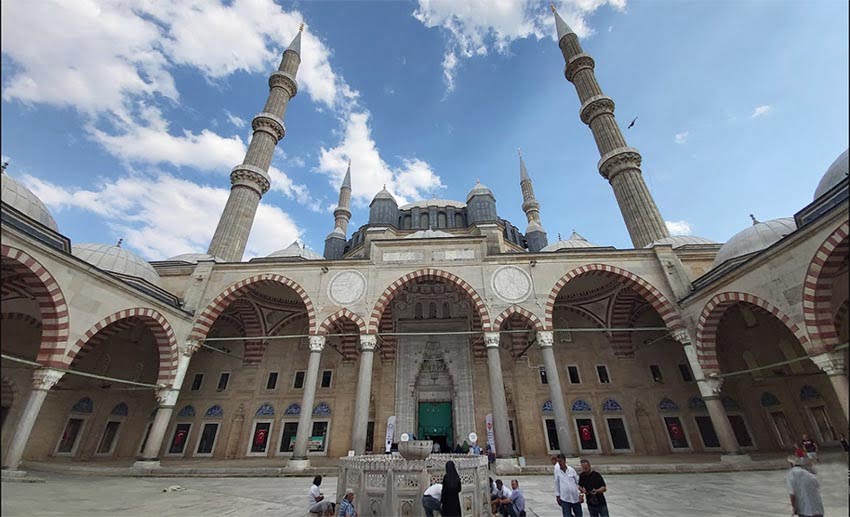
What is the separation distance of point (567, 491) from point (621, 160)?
16.6 m

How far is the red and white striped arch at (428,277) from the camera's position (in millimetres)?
12328

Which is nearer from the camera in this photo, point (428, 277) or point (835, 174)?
point (835, 174)

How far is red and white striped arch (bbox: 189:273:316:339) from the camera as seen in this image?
41.0 feet

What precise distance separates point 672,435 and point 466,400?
296 inches

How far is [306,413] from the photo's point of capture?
37.2 ft

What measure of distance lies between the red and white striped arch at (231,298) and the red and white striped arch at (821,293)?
498 inches

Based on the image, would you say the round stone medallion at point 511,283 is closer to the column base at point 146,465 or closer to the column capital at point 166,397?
the column capital at point 166,397

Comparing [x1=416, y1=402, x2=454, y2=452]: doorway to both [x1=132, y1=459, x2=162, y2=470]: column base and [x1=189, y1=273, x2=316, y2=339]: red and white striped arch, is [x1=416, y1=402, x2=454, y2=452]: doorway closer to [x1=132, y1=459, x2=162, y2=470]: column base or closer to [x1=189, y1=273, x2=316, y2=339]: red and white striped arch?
[x1=189, y1=273, x2=316, y2=339]: red and white striped arch

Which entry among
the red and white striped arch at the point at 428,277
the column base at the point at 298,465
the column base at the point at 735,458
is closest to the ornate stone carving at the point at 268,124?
the red and white striped arch at the point at 428,277

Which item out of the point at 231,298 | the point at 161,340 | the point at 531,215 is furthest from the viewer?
the point at 531,215

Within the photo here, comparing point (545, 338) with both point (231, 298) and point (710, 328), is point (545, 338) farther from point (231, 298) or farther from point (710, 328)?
point (231, 298)

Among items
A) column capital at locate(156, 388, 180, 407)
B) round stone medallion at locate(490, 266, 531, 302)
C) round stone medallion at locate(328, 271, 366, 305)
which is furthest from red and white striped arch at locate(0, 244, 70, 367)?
round stone medallion at locate(490, 266, 531, 302)

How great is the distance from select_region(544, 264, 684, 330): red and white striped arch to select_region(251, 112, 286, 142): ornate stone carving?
16.0 m

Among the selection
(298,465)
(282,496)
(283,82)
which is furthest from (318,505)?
(283,82)
